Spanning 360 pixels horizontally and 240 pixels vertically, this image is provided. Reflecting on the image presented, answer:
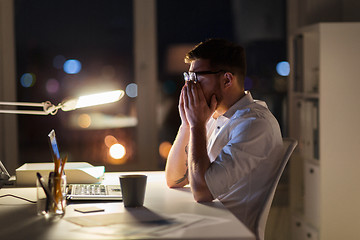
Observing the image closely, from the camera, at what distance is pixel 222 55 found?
7.01 feet

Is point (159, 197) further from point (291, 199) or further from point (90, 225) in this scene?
point (291, 199)

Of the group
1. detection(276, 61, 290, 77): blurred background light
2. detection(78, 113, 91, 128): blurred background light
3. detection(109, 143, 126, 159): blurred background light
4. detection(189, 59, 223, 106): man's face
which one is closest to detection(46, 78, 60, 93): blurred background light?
detection(78, 113, 91, 128): blurred background light

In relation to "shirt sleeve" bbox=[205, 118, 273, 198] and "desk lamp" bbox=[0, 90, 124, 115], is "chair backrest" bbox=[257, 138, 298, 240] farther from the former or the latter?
"desk lamp" bbox=[0, 90, 124, 115]

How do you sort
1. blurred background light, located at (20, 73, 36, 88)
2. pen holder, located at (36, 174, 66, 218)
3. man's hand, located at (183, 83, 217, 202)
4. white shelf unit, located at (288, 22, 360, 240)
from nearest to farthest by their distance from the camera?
pen holder, located at (36, 174, 66, 218) < man's hand, located at (183, 83, 217, 202) < white shelf unit, located at (288, 22, 360, 240) < blurred background light, located at (20, 73, 36, 88)

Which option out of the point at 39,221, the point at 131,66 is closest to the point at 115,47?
the point at 131,66


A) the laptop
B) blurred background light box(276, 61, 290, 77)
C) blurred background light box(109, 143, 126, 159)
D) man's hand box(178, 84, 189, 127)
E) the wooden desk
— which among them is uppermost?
blurred background light box(276, 61, 290, 77)

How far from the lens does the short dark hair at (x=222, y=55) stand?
2.13 m

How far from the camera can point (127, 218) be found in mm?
1538

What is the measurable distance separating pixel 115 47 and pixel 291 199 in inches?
73.4

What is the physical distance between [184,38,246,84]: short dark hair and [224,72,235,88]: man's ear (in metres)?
0.02

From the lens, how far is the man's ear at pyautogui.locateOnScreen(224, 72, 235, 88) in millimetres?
2139

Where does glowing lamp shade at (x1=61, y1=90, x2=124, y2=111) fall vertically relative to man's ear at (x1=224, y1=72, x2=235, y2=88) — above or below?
below

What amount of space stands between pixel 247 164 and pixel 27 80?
2607 mm

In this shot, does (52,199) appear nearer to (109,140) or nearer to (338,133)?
(338,133)
